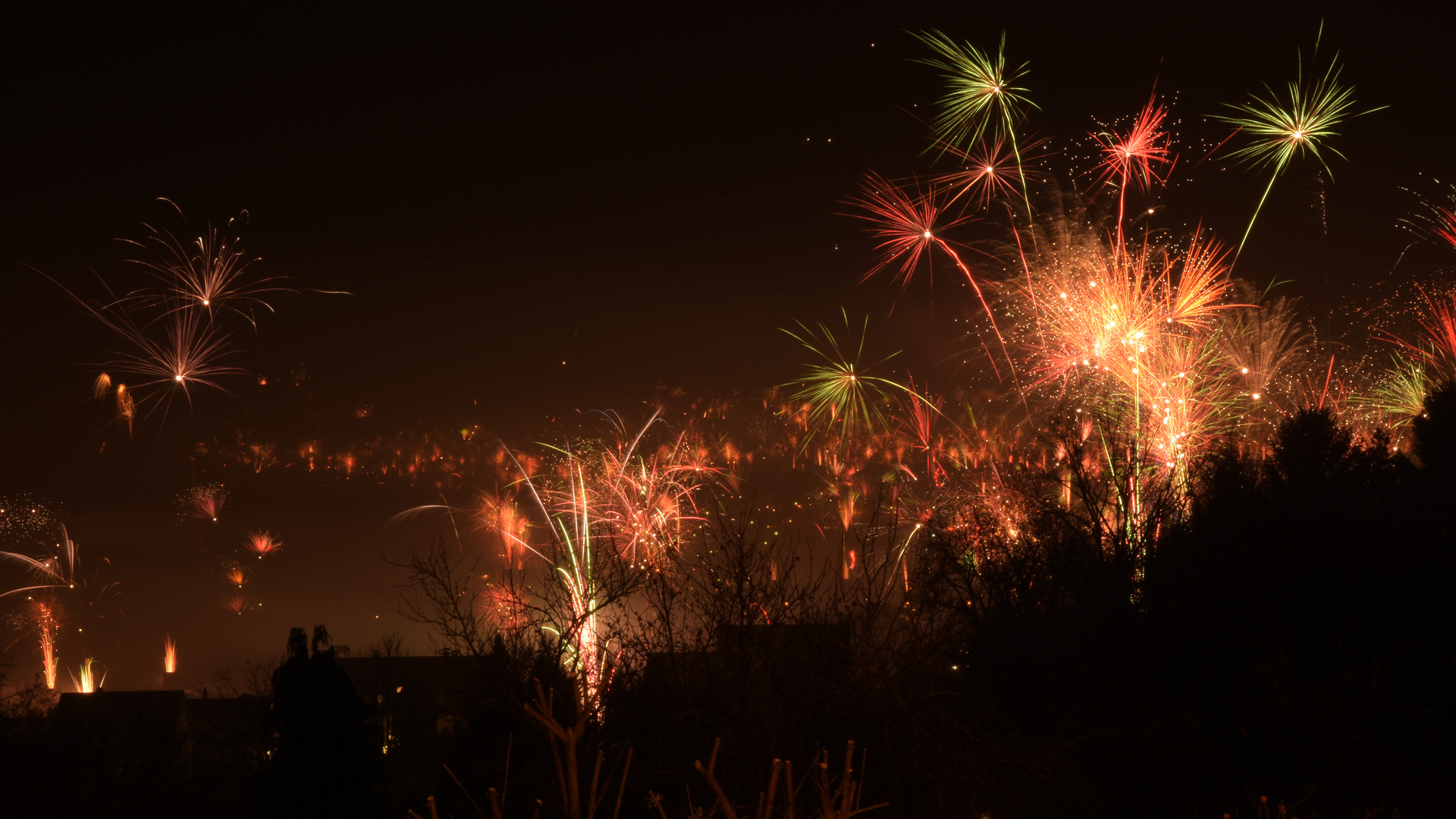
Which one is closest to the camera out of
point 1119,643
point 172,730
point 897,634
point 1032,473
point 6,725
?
point 897,634

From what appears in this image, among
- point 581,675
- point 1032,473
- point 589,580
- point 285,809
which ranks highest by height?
point 1032,473

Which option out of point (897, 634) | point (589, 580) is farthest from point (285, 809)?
point (897, 634)

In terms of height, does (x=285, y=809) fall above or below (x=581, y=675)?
below

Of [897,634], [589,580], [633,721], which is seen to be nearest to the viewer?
[633,721]

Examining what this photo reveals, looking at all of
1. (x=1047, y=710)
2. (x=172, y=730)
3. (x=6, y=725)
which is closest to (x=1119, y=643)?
(x=1047, y=710)

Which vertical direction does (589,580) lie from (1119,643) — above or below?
above

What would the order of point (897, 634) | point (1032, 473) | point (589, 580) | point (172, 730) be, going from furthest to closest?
point (172, 730)
point (1032, 473)
point (589, 580)
point (897, 634)

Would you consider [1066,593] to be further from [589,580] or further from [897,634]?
[589,580]

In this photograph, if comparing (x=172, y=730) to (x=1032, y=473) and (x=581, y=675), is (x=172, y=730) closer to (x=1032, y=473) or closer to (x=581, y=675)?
(x=581, y=675)

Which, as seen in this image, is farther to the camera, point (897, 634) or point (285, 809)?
point (285, 809)
